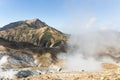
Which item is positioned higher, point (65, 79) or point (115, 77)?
point (65, 79)

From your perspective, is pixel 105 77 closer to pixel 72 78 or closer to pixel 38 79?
pixel 72 78

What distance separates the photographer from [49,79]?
43.4m

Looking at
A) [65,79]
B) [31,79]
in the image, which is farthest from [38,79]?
[65,79]

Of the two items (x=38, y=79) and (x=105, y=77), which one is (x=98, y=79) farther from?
(x=38, y=79)

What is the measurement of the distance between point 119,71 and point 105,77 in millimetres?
3398

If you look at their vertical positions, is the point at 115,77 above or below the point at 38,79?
below

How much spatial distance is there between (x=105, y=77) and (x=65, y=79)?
35.0 ft

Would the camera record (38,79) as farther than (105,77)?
Yes

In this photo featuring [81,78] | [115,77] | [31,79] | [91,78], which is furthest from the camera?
[31,79]

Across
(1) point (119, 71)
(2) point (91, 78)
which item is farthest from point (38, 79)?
(1) point (119, 71)

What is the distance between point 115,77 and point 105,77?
1.31 metres

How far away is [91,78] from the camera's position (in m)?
38.3

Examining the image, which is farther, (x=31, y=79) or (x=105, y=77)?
(x=31, y=79)

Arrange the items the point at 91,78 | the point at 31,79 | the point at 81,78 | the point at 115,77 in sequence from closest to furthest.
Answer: the point at 115,77
the point at 91,78
the point at 81,78
the point at 31,79
